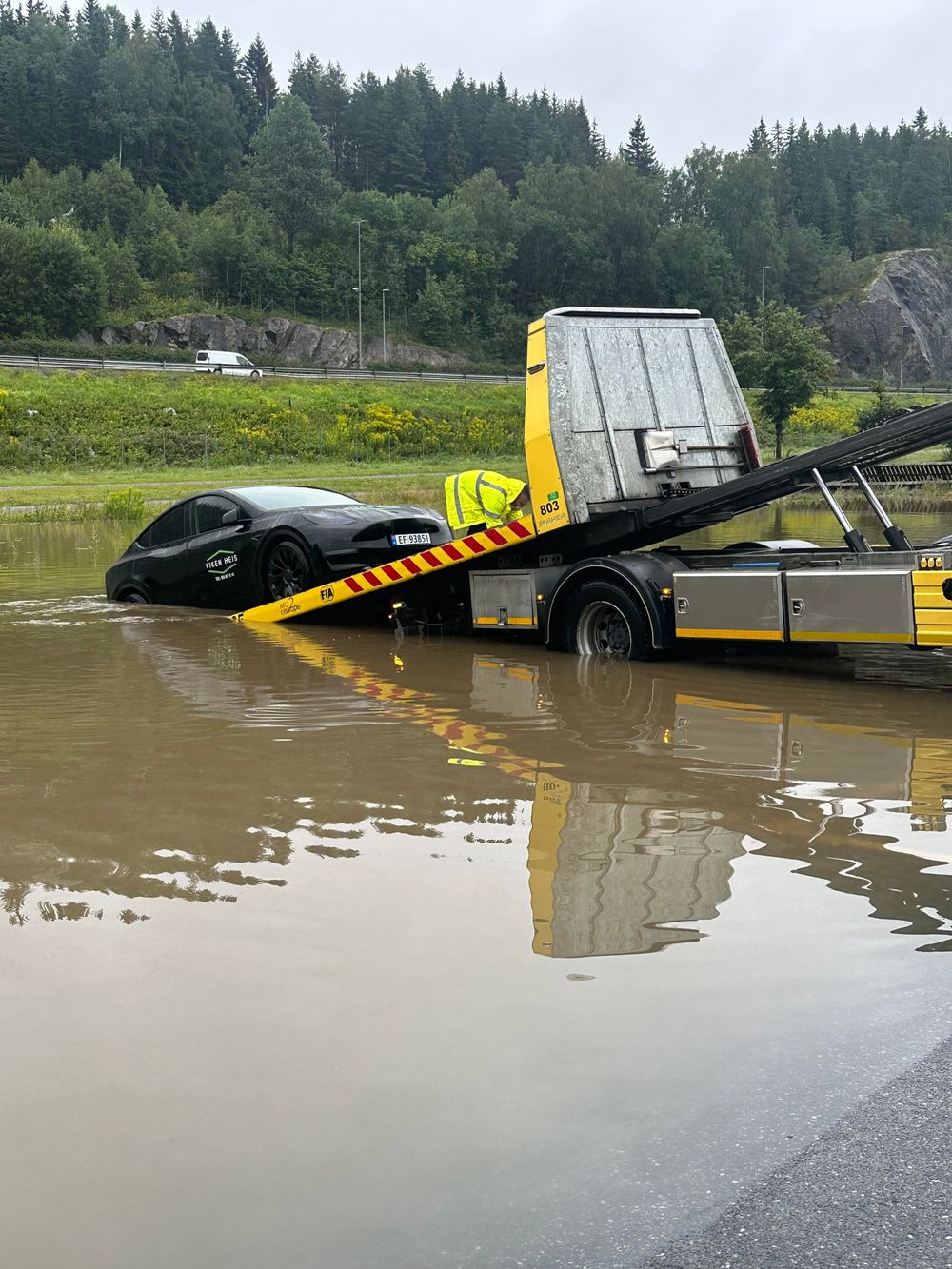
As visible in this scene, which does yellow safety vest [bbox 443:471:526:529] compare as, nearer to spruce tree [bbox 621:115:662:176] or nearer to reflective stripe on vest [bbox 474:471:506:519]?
reflective stripe on vest [bbox 474:471:506:519]

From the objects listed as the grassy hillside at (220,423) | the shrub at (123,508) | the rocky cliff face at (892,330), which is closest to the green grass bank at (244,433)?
the grassy hillside at (220,423)

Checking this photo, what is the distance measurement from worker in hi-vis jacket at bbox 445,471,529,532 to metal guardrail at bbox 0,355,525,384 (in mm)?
55362

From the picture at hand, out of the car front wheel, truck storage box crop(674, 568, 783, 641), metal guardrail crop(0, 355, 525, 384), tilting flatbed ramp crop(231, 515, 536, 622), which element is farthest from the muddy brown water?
metal guardrail crop(0, 355, 525, 384)

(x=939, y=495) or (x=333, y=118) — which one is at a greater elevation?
(x=333, y=118)

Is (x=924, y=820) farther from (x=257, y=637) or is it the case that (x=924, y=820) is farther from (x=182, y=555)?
(x=182, y=555)

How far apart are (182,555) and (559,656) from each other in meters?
5.06

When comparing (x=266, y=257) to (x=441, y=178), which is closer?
(x=266, y=257)

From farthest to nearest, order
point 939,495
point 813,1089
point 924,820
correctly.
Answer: point 939,495
point 924,820
point 813,1089

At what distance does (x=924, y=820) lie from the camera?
17.8 ft

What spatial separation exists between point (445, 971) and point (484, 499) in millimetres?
7652

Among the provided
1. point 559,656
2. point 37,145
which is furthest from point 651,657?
point 37,145

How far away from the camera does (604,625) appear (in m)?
10.5

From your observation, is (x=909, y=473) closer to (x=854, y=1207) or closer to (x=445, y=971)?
(x=445, y=971)

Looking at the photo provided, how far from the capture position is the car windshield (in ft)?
43.0
